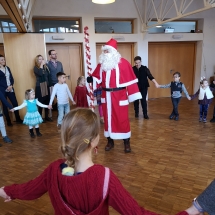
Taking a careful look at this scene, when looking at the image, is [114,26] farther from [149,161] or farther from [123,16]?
[149,161]

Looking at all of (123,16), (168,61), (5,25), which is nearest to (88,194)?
(5,25)

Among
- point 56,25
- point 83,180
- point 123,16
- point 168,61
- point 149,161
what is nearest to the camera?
point 83,180

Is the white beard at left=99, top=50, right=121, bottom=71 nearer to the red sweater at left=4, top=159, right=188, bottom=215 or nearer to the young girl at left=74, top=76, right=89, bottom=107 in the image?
the young girl at left=74, top=76, right=89, bottom=107

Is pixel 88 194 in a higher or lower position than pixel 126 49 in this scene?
lower

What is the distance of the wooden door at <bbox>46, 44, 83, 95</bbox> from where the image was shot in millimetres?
5985

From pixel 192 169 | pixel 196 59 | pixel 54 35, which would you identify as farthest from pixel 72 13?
pixel 192 169

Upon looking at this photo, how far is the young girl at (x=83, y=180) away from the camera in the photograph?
2.94ft

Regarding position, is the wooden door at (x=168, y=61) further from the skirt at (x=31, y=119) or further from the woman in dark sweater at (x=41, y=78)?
the skirt at (x=31, y=119)

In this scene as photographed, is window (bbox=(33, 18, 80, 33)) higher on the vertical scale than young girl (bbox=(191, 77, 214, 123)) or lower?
higher

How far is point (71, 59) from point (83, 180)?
5.57 meters

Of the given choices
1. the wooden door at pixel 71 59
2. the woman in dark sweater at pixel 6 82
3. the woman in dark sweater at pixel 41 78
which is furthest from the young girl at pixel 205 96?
the woman in dark sweater at pixel 6 82

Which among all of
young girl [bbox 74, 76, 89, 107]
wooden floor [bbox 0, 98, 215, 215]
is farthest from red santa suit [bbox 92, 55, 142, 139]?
young girl [bbox 74, 76, 89, 107]

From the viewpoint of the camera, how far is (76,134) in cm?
91

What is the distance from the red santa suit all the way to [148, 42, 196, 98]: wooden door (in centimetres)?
404
